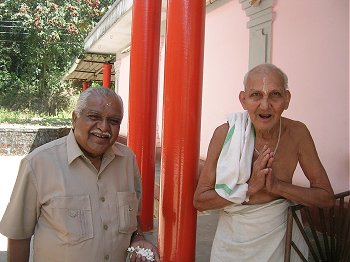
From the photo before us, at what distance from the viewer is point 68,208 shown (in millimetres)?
1732

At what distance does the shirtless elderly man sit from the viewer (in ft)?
6.28

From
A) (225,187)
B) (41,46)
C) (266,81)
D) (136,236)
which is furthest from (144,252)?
(41,46)

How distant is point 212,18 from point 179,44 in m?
4.08

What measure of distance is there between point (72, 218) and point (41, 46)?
25.5 metres

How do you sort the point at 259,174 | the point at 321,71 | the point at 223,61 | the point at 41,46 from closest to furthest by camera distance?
the point at 259,174 < the point at 321,71 < the point at 223,61 < the point at 41,46

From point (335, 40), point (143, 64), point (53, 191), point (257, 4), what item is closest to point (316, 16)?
point (335, 40)

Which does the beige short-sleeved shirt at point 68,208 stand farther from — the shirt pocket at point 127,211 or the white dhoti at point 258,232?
the white dhoti at point 258,232

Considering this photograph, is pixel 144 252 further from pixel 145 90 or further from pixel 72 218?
pixel 145 90

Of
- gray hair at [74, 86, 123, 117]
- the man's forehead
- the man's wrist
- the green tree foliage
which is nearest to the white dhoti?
the man's wrist

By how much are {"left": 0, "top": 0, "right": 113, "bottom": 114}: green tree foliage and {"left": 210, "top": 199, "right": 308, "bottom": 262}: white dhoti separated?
21781 millimetres

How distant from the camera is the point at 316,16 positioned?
161 inches

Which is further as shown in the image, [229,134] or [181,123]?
[181,123]

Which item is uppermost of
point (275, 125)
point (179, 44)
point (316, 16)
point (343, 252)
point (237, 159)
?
point (316, 16)

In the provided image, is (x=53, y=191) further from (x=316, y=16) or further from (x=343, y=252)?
(x=316, y=16)
